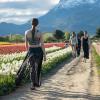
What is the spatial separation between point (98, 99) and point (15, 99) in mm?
2167

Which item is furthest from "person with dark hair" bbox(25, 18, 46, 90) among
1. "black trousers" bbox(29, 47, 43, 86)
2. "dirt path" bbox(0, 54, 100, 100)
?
"dirt path" bbox(0, 54, 100, 100)

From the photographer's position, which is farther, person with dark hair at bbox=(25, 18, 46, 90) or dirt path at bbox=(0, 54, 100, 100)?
person with dark hair at bbox=(25, 18, 46, 90)

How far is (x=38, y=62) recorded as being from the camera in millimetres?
14578

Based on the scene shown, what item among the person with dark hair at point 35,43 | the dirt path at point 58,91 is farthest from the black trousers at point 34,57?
the dirt path at point 58,91

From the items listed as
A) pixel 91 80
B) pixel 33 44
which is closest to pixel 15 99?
pixel 33 44

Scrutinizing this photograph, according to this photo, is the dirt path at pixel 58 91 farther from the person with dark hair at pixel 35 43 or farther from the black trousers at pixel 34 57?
the person with dark hair at pixel 35 43

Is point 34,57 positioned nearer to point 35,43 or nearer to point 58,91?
point 35,43

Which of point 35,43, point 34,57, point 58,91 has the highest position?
point 35,43

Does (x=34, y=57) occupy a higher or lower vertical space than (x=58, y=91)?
higher

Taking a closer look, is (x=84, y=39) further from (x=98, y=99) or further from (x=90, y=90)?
(x=98, y=99)

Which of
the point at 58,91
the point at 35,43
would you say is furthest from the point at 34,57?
the point at 58,91

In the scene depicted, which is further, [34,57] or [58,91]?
[58,91]

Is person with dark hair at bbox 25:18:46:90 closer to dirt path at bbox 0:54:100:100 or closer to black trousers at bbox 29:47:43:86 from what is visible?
black trousers at bbox 29:47:43:86

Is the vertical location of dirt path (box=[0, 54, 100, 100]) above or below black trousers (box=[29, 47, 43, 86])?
below
